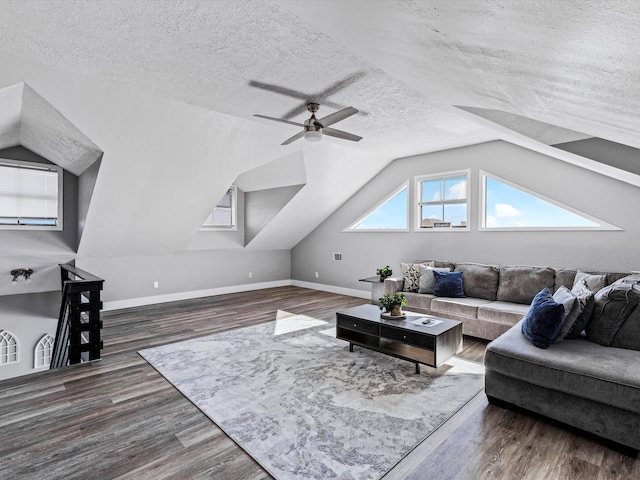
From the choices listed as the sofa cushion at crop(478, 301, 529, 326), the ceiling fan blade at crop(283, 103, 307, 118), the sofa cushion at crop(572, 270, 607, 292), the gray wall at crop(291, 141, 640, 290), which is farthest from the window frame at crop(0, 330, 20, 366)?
the sofa cushion at crop(572, 270, 607, 292)

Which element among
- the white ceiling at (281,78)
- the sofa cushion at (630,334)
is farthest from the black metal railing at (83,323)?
the sofa cushion at (630,334)

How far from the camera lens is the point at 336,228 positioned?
24.5 ft

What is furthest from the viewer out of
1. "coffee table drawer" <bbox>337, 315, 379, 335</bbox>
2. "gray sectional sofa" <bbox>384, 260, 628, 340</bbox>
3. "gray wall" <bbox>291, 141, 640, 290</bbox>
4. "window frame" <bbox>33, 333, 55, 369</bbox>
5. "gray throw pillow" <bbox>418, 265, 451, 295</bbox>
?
"window frame" <bbox>33, 333, 55, 369</bbox>

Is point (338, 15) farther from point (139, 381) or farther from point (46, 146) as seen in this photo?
point (46, 146)

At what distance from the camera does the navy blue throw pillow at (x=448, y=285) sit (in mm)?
4652

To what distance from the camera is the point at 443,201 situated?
5797 mm

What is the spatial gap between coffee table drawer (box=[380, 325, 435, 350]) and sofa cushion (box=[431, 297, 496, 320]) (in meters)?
1.40

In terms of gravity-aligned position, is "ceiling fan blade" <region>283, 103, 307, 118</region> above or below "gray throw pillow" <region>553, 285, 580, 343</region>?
above

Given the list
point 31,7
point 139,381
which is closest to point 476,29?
point 31,7

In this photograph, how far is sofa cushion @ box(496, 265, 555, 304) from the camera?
13.7 feet

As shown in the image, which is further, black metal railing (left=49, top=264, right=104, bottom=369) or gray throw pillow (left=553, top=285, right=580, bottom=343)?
black metal railing (left=49, top=264, right=104, bottom=369)

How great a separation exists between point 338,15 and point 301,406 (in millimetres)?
2593

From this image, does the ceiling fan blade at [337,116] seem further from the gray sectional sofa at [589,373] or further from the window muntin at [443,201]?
the window muntin at [443,201]

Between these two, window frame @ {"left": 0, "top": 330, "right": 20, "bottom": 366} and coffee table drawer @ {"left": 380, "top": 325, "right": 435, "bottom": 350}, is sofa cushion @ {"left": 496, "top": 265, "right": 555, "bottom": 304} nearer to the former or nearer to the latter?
coffee table drawer @ {"left": 380, "top": 325, "right": 435, "bottom": 350}
